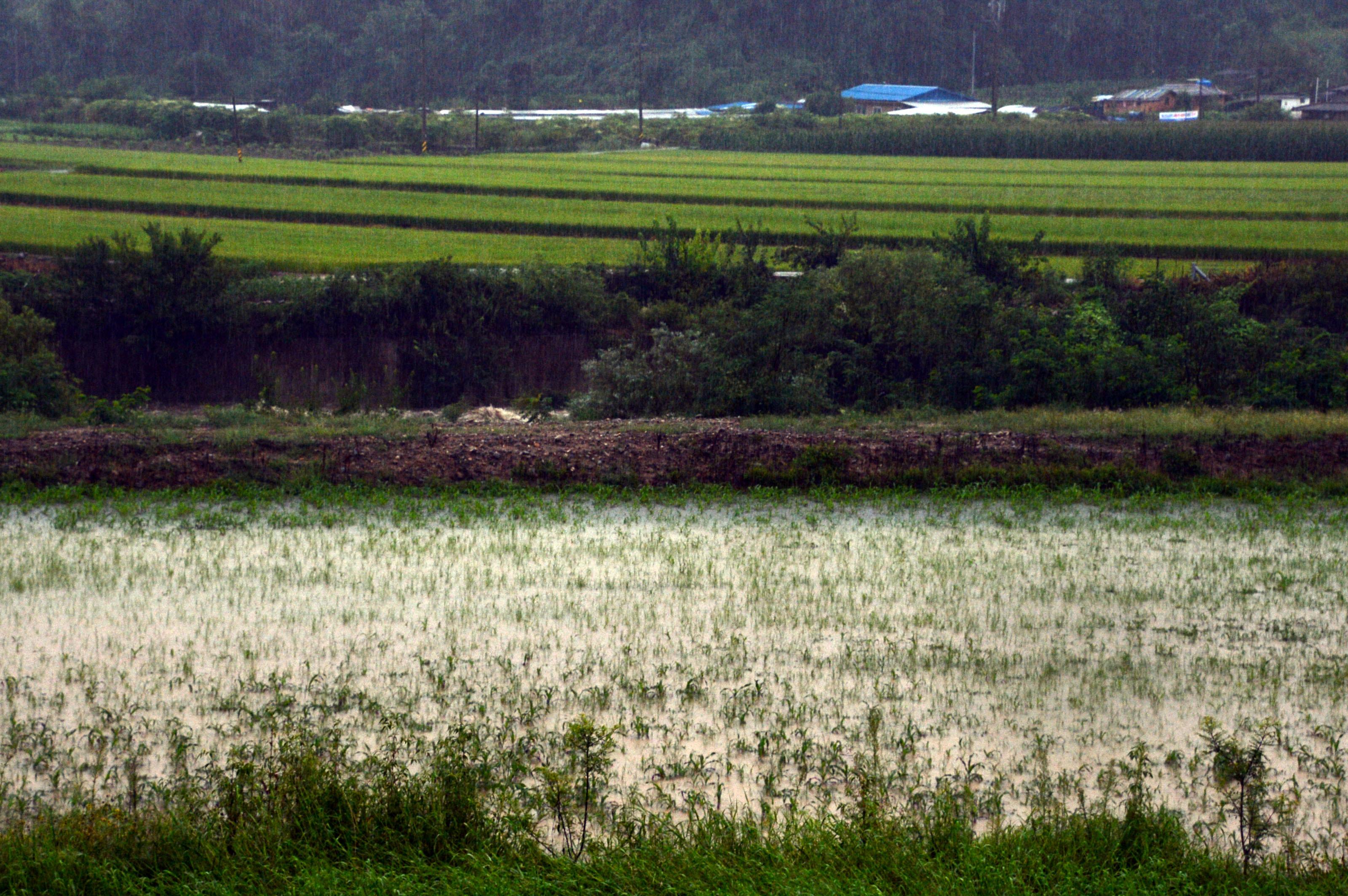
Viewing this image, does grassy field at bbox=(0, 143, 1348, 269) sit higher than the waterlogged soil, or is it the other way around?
grassy field at bbox=(0, 143, 1348, 269)

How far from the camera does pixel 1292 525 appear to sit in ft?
33.0

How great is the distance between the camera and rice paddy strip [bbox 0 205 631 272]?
22203mm

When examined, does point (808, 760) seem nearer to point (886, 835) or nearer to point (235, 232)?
point (886, 835)

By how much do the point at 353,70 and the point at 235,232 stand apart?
68.9m

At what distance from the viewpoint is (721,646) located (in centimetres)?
736

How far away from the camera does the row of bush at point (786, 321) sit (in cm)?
1479

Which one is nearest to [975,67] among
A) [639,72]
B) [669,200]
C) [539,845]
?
[639,72]

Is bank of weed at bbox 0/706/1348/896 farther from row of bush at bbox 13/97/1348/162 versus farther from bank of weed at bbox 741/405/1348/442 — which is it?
row of bush at bbox 13/97/1348/162

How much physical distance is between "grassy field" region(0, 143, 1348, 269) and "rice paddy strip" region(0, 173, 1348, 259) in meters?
0.07

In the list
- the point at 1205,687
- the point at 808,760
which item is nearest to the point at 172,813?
the point at 808,760

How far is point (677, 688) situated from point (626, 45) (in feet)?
300

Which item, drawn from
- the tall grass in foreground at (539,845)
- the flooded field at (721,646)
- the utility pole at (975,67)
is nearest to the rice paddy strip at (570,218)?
the flooded field at (721,646)

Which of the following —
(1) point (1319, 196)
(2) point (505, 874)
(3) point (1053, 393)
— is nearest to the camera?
(2) point (505, 874)

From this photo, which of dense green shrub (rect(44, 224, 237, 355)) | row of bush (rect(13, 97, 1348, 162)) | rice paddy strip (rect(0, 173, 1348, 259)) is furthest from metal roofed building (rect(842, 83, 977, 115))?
dense green shrub (rect(44, 224, 237, 355))
